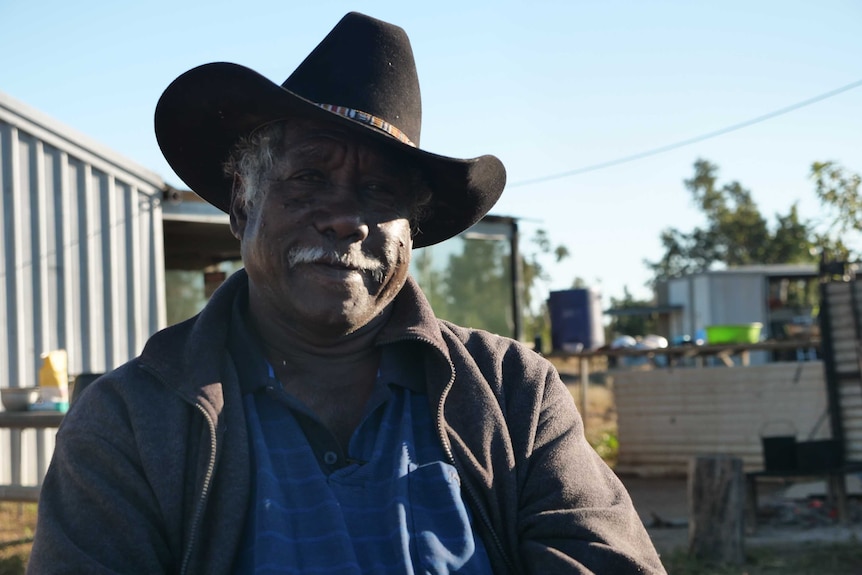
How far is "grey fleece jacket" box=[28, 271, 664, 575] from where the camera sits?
1832mm

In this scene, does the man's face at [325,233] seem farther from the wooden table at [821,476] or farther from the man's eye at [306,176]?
the wooden table at [821,476]

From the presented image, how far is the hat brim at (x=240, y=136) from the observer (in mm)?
2119

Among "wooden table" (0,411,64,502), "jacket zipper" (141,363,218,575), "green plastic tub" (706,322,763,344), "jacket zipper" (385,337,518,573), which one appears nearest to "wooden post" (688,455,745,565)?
"wooden table" (0,411,64,502)

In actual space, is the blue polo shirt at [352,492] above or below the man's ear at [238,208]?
below

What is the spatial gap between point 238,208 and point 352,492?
0.78m

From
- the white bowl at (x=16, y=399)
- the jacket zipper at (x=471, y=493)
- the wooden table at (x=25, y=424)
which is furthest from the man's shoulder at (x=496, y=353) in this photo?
the white bowl at (x=16, y=399)

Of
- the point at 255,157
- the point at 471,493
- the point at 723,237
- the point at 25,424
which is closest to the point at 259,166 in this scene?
the point at 255,157

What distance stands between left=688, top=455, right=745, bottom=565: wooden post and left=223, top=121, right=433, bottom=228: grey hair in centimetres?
441

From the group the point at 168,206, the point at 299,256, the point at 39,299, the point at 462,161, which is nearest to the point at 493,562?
the point at 299,256

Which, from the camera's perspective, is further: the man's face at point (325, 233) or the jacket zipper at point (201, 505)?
the man's face at point (325, 233)

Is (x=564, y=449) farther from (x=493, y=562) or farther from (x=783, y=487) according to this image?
(x=783, y=487)

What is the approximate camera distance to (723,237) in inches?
1531

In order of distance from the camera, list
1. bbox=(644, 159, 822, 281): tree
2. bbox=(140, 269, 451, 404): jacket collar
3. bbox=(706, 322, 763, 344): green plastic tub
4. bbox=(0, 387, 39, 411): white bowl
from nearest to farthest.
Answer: bbox=(140, 269, 451, 404): jacket collar
bbox=(0, 387, 39, 411): white bowl
bbox=(706, 322, 763, 344): green plastic tub
bbox=(644, 159, 822, 281): tree

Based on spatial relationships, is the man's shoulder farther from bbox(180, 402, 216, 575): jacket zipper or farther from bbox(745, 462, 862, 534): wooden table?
bbox(745, 462, 862, 534): wooden table
